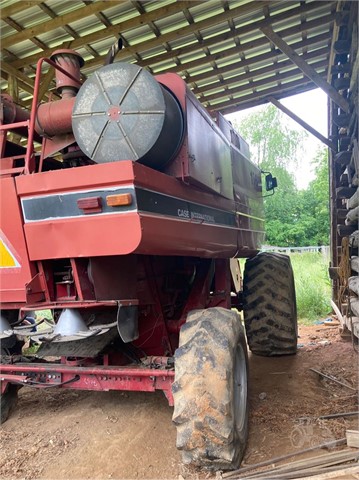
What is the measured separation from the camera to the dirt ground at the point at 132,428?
9.63 ft

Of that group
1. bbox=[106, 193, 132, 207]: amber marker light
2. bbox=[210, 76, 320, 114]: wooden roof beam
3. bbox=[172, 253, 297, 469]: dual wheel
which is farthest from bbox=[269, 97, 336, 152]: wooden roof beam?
bbox=[106, 193, 132, 207]: amber marker light

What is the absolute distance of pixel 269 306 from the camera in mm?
5348

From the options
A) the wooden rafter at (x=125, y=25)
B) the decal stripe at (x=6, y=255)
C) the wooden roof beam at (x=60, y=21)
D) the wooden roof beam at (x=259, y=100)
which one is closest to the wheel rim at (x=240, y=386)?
the decal stripe at (x=6, y=255)

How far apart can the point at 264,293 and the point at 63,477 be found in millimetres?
3258

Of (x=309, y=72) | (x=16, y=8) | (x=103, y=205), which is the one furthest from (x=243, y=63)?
(x=103, y=205)

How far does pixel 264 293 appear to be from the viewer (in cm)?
536

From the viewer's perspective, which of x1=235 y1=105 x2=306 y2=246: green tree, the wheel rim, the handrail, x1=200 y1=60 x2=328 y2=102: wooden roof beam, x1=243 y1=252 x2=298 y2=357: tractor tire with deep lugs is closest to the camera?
the handrail

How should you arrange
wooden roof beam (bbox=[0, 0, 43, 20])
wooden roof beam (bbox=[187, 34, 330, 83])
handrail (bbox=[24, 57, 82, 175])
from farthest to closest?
wooden roof beam (bbox=[187, 34, 330, 83])
wooden roof beam (bbox=[0, 0, 43, 20])
handrail (bbox=[24, 57, 82, 175])

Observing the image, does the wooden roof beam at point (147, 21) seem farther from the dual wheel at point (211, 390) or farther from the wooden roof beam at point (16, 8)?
the dual wheel at point (211, 390)

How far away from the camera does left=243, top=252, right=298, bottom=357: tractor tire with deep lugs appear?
5.37 metres

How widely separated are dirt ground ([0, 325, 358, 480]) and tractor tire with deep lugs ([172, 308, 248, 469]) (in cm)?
24

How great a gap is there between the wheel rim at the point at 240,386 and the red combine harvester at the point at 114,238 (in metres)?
0.01

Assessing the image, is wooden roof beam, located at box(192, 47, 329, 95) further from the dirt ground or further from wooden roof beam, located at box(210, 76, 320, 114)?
the dirt ground

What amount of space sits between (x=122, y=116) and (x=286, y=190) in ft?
117
